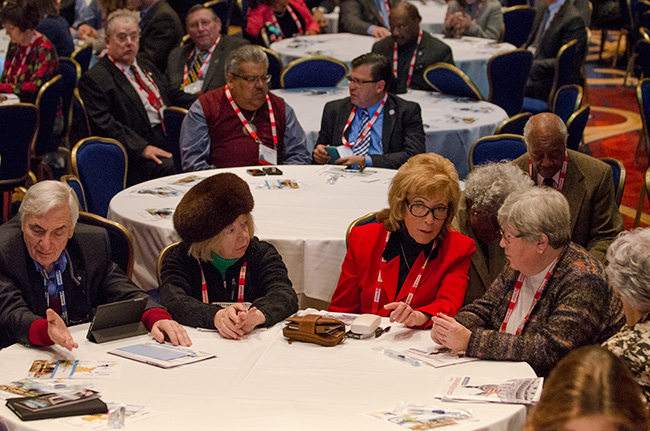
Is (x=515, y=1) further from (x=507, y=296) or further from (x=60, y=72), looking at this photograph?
(x=507, y=296)

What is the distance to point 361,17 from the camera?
10250mm

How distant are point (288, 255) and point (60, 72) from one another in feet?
11.5

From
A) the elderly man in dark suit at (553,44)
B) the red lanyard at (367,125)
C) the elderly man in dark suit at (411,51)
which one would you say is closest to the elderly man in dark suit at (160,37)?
the elderly man in dark suit at (411,51)

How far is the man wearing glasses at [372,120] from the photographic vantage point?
5.61 meters

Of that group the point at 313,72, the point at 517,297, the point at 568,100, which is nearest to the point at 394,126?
the point at 568,100

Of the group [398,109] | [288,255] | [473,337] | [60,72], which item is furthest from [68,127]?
[473,337]

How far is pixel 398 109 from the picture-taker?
5.66 m

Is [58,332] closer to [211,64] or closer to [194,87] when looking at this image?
[194,87]

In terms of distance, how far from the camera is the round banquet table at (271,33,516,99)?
27.9ft

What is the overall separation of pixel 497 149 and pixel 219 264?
228 cm

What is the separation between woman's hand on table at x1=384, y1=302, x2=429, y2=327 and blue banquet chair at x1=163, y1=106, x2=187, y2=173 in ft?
9.97

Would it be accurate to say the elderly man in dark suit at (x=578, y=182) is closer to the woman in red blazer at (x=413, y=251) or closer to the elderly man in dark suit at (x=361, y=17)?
the woman in red blazer at (x=413, y=251)

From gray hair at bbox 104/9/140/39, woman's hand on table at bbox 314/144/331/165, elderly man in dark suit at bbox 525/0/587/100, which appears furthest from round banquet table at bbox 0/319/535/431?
elderly man in dark suit at bbox 525/0/587/100

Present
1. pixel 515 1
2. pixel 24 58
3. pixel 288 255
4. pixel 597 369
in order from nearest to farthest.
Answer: pixel 597 369 → pixel 288 255 → pixel 24 58 → pixel 515 1
